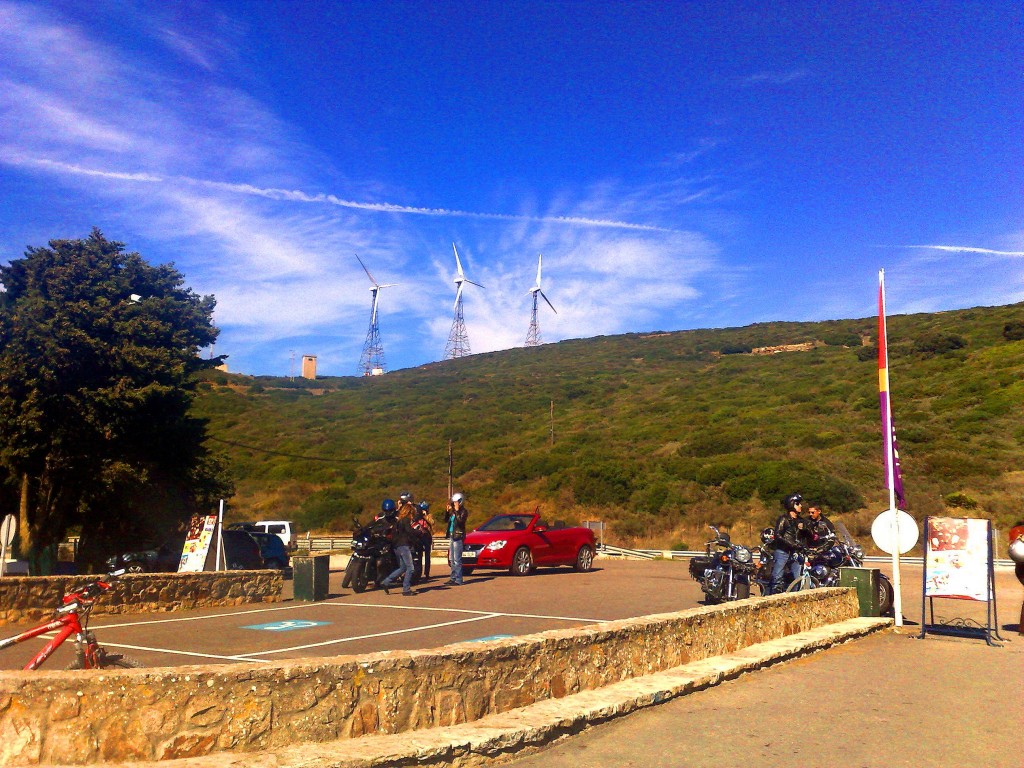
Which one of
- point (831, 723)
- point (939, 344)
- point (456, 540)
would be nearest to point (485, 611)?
point (456, 540)

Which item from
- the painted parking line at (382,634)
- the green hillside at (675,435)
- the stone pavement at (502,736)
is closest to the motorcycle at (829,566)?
the painted parking line at (382,634)

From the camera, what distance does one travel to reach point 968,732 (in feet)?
20.2

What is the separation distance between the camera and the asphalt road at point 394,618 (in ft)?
30.8

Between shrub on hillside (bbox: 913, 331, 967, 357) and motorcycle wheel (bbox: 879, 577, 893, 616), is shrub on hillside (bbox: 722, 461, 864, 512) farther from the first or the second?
shrub on hillside (bbox: 913, 331, 967, 357)

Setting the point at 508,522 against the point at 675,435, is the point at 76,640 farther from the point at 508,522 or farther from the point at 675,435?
the point at 675,435

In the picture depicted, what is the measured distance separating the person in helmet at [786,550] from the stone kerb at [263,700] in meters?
7.17

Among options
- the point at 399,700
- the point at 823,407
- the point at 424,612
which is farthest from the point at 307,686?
the point at 823,407

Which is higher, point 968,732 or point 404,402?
point 404,402

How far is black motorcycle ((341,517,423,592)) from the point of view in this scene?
50.6ft

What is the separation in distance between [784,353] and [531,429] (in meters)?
28.6

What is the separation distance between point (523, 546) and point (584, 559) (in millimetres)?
2657

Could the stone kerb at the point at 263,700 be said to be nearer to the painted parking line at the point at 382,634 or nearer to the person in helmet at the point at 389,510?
the painted parking line at the point at 382,634

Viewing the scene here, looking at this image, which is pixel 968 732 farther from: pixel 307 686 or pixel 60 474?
pixel 60 474

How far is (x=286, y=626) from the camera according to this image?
1155 cm
